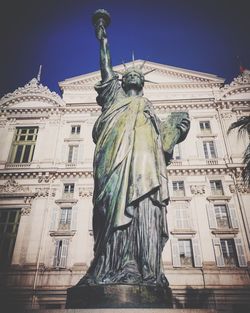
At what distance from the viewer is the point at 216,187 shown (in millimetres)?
20391

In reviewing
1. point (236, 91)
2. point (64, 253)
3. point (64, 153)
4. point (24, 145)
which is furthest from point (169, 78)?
point (64, 253)

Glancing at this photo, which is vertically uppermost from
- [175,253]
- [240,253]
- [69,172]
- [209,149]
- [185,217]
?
[209,149]

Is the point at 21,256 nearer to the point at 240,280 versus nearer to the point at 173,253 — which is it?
the point at 173,253

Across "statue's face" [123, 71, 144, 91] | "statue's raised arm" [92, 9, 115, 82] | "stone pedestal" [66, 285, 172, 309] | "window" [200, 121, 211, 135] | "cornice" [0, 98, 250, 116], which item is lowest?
"stone pedestal" [66, 285, 172, 309]

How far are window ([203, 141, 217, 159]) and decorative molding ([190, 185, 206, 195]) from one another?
2.97 meters

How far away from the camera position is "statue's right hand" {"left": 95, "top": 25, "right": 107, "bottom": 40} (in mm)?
3873

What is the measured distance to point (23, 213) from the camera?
19578 mm

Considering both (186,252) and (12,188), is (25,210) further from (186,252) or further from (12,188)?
(186,252)

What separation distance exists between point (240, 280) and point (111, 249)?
55.5 feet

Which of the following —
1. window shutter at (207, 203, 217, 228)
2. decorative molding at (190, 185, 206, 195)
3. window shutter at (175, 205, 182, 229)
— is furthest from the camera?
decorative molding at (190, 185, 206, 195)

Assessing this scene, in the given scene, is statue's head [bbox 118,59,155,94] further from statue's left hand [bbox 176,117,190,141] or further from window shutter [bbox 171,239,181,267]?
window shutter [bbox 171,239,181,267]

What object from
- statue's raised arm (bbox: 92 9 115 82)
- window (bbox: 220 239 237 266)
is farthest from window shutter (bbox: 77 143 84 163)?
statue's raised arm (bbox: 92 9 115 82)

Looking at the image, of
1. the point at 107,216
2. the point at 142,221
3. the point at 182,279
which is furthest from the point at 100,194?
the point at 182,279

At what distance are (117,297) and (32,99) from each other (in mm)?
25231
